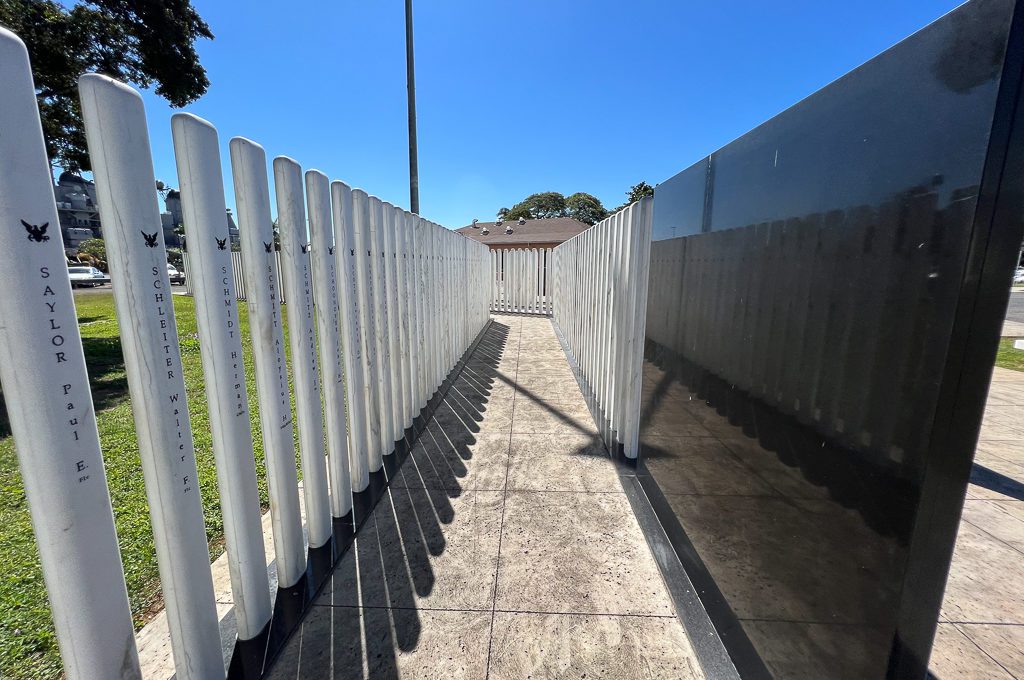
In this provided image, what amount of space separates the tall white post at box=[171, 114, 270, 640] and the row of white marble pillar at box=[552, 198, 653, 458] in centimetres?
266

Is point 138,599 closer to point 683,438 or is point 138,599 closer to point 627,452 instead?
point 683,438

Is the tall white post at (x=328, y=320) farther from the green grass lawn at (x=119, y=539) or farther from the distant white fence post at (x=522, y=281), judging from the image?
the distant white fence post at (x=522, y=281)

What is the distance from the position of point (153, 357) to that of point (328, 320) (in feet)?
3.92

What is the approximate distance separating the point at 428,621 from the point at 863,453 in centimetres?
193

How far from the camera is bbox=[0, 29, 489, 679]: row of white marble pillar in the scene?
1102mm

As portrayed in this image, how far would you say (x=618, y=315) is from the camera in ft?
12.6

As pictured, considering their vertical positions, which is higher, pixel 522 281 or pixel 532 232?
pixel 532 232

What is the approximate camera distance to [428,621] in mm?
2047

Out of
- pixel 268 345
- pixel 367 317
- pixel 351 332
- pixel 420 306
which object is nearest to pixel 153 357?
pixel 268 345

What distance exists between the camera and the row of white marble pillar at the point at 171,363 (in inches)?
43.4

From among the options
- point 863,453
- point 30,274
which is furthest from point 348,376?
point 863,453

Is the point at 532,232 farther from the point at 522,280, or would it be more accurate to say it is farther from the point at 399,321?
the point at 399,321

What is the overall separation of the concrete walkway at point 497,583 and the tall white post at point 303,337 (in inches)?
15.1

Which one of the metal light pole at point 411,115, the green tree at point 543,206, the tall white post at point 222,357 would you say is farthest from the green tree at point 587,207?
the tall white post at point 222,357
